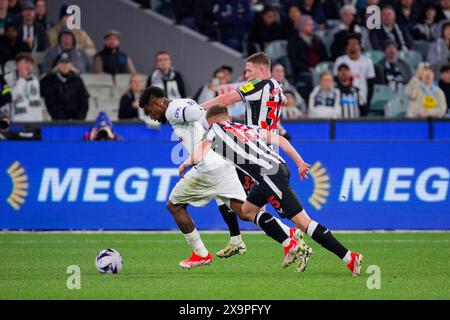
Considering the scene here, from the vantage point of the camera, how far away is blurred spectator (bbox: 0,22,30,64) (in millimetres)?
19266

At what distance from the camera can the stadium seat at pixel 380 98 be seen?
19062 millimetres

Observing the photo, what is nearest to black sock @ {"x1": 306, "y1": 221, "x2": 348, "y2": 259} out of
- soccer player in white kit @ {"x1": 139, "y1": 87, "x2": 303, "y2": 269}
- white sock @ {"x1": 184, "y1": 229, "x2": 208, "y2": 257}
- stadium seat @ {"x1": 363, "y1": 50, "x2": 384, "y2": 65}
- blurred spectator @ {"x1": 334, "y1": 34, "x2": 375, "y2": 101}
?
soccer player in white kit @ {"x1": 139, "y1": 87, "x2": 303, "y2": 269}

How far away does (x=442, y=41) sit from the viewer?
20.3 meters

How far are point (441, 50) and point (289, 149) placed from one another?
10.7 m

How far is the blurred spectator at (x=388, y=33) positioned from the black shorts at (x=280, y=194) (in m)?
10.2

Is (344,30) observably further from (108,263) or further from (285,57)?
(108,263)

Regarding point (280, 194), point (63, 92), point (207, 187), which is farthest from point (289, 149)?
point (63, 92)

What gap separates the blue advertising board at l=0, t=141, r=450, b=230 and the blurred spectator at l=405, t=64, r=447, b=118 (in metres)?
2.38

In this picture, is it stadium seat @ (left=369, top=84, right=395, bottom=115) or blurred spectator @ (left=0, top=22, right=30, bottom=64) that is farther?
blurred spectator @ (left=0, top=22, right=30, bottom=64)

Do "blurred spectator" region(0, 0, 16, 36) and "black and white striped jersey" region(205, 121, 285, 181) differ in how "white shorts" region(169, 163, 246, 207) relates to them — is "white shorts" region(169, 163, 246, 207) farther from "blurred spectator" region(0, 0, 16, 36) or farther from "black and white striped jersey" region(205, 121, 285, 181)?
"blurred spectator" region(0, 0, 16, 36)

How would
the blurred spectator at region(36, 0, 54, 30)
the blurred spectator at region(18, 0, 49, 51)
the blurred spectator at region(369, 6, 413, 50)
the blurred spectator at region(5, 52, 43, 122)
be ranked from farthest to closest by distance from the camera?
the blurred spectator at region(369, 6, 413, 50)
the blurred spectator at region(36, 0, 54, 30)
the blurred spectator at region(18, 0, 49, 51)
the blurred spectator at region(5, 52, 43, 122)

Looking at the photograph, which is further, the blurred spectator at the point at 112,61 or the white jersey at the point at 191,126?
the blurred spectator at the point at 112,61

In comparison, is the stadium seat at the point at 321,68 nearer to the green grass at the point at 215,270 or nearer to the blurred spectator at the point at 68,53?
the blurred spectator at the point at 68,53

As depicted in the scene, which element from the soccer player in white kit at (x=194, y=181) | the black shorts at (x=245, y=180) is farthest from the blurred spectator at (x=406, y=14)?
the soccer player in white kit at (x=194, y=181)
